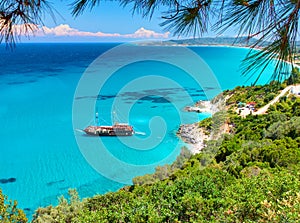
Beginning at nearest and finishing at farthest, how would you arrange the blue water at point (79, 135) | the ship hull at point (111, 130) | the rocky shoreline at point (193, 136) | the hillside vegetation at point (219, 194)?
the hillside vegetation at point (219, 194)
the blue water at point (79, 135)
the rocky shoreline at point (193, 136)
the ship hull at point (111, 130)

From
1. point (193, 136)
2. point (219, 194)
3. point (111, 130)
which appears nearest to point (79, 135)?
point (111, 130)

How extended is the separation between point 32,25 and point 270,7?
0.93 m

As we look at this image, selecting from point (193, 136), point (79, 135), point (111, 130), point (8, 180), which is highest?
point (193, 136)

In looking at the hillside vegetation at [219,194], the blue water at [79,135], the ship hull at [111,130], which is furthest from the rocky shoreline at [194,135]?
the ship hull at [111,130]

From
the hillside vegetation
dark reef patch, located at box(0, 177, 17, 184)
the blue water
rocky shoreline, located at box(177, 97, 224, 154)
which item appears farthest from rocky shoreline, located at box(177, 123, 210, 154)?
dark reef patch, located at box(0, 177, 17, 184)

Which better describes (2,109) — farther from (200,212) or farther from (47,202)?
(200,212)

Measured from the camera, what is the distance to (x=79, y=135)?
17.7 metres

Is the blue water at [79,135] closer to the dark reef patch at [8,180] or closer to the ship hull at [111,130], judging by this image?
the dark reef patch at [8,180]

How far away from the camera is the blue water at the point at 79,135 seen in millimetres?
11734

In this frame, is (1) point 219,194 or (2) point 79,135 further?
(2) point 79,135

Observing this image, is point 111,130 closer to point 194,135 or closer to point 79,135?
point 79,135

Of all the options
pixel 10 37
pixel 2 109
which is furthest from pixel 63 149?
pixel 10 37

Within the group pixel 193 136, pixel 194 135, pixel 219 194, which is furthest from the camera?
pixel 194 135

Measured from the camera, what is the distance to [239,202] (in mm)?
4012
